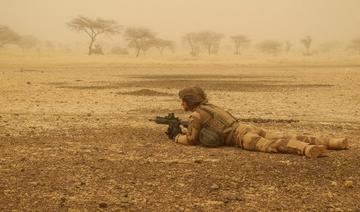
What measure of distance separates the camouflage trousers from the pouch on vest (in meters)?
0.24

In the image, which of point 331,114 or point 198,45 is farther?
point 198,45

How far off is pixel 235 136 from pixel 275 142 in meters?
0.63

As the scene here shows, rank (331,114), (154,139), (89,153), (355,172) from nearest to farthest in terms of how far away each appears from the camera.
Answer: (355,172) < (89,153) < (154,139) < (331,114)

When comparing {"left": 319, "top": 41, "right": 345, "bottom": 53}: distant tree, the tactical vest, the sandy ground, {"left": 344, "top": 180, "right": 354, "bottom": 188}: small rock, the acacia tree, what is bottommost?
the sandy ground

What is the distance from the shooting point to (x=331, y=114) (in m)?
13.1

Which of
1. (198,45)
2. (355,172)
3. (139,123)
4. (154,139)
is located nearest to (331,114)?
(139,123)

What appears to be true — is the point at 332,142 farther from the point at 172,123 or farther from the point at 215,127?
the point at 172,123

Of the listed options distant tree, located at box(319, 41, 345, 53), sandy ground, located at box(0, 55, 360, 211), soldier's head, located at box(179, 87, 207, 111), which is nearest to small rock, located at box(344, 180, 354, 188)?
sandy ground, located at box(0, 55, 360, 211)

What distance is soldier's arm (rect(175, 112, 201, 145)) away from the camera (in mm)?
8141

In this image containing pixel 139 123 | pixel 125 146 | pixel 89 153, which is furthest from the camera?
pixel 139 123

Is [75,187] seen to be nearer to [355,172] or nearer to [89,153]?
A: [89,153]

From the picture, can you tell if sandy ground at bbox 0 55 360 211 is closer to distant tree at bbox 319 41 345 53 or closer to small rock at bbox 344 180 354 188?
small rock at bbox 344 180 354 188

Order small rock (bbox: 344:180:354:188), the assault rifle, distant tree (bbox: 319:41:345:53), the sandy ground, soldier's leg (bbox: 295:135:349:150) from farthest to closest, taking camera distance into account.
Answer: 1. distant tree (bbox: 319:41:345:53)
2. the assault rifle
3. soldier's leg (bbox: 295:135:349:150)
4. small rock (bbox: 344:180:354:188)
5. the sandy ground

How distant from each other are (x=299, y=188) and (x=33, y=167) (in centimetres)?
312
